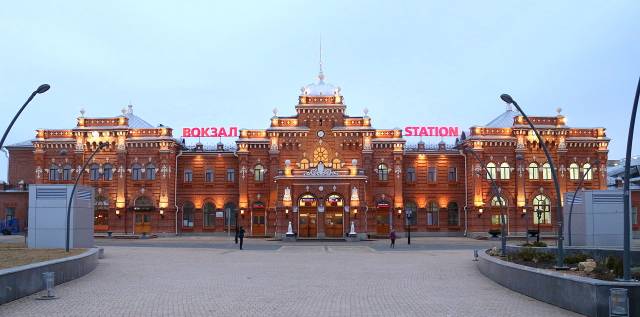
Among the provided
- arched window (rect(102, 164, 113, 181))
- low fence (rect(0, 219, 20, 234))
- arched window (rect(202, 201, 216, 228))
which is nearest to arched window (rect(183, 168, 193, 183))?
arched window (rect(202, 201, 216, 228))

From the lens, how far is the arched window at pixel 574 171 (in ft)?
240

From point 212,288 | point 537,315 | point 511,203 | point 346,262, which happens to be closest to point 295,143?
point 511,203

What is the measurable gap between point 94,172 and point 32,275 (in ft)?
182

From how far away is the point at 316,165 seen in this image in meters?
70.9

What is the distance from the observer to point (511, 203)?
237 feet

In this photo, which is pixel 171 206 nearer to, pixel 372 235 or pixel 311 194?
pixel 311 194

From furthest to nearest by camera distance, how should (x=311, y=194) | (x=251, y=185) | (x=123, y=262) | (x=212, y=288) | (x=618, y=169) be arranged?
1. (x=618, y=169)
2. (x=251, y=185)
3. (x=311, y=194)
4. (x=123, y=262)
5. (x=212, y=288)

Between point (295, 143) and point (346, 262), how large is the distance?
37.7m

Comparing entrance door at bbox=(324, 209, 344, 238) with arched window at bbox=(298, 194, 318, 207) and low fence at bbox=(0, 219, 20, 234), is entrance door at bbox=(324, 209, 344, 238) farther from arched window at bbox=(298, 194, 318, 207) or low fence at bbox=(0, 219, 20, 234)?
low fence at bbox=(0, 219, 20, 234)

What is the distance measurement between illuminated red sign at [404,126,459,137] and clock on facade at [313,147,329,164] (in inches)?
376

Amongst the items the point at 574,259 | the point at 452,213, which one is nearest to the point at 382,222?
the point at 452,213

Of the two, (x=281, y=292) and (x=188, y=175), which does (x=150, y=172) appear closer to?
(x=188, y=175)

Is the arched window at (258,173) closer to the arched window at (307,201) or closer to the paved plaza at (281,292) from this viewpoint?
the arched window at (307,201)

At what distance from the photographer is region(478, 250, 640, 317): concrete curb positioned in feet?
52.1
